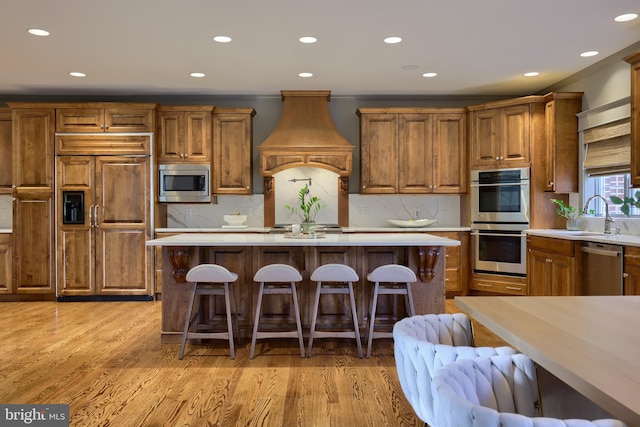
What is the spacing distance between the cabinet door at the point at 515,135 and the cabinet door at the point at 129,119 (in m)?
4.28

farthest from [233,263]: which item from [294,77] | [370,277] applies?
[294,77]

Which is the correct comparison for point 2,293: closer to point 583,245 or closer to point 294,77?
point 294,77

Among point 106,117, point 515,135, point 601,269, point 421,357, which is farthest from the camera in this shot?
point 106,117

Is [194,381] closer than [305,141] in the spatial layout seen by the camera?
Yes

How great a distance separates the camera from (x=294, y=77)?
5.34 metres

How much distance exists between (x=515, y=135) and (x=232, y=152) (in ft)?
11.4

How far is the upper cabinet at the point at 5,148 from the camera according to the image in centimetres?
594

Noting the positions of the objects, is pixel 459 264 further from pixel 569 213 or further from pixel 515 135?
pixel 515 135

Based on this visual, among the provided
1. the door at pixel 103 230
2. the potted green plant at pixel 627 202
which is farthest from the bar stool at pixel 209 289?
the potted green plant at pixel 627 202

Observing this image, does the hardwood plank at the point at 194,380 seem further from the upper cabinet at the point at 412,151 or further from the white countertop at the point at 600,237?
the upper cabinet at the point at 412,151

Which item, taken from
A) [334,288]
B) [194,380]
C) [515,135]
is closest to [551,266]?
[515,135]

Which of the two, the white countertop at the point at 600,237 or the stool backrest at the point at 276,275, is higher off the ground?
the white countertop at the point at 600,237

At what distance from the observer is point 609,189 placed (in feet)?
16.2

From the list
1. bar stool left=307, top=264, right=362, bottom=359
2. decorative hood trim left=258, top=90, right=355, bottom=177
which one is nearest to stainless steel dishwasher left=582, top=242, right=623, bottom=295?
bar stool left=307, top=264, right=362, bottom=359
